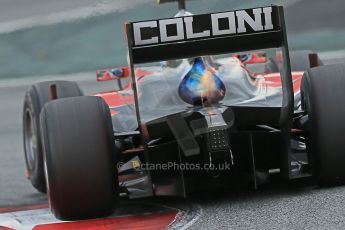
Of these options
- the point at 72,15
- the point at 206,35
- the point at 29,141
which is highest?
the point at 72,15

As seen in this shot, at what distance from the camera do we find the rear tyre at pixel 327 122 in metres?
5.51

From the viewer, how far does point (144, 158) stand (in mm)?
5953

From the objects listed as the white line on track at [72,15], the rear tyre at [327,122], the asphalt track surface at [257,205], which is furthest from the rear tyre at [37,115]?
the white line on track at [72,15]

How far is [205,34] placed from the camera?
5277 mm

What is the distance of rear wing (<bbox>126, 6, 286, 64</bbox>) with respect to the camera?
17.2 ft

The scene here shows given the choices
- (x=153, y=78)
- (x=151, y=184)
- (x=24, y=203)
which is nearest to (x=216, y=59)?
(x=153, y=78)

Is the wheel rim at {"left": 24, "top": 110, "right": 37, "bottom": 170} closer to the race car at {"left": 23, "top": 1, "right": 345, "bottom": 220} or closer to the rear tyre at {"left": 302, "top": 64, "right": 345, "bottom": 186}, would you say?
the race car at {"left": 23, "top": 1, "right": 345, "bottom": 220}

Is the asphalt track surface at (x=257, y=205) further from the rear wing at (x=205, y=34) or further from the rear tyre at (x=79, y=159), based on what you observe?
the rear wing at (x=205, y=34)

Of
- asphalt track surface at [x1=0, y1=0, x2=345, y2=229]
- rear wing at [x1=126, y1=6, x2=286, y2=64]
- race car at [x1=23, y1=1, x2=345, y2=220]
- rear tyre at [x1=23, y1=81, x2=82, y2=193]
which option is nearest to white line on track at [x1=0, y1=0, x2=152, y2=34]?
rear tyre at [x1=23, y1=81, x2=82, y2=193]

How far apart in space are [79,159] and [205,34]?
1121 millimetres

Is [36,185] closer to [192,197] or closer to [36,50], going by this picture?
[192,197]

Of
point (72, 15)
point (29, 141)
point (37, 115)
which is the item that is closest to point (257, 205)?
point (37, 115)

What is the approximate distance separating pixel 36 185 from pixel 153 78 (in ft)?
7.37

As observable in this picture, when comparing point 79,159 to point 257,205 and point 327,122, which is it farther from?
point 327,122
